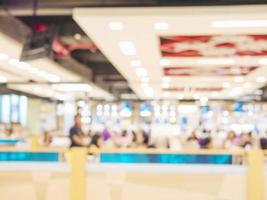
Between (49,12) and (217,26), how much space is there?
285 centimetres

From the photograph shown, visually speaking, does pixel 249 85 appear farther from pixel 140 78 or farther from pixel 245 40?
pixel 245 40

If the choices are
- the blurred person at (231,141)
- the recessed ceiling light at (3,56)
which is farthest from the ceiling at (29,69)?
the blurred person at (231,141)

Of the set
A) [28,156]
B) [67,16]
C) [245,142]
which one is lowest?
[28,156]

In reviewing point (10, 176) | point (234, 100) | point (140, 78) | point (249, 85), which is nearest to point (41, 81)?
point (140, 78)

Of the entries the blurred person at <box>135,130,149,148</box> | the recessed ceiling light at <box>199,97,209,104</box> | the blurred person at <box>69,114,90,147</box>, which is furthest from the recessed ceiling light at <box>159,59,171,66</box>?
the recessed ceiling light at <box>199,97,209,104</box>

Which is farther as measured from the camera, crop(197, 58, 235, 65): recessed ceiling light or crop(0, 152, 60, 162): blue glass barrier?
crop(197, 58, 235, 65): recessed ceiling light

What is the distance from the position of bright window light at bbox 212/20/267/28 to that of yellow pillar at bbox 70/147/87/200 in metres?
3.69

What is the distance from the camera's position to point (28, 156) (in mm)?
6059

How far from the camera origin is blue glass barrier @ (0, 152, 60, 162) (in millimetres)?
5855

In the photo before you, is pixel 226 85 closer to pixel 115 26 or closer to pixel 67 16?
pixel 67 16

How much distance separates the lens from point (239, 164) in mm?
5305

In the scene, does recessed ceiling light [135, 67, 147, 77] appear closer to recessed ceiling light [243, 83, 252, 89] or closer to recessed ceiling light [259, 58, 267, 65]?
recessed ceiling light [259, 58, 267, 65]

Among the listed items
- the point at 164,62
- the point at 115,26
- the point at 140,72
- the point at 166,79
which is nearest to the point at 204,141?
the point at 164,62

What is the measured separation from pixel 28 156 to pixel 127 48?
15.4 feet
